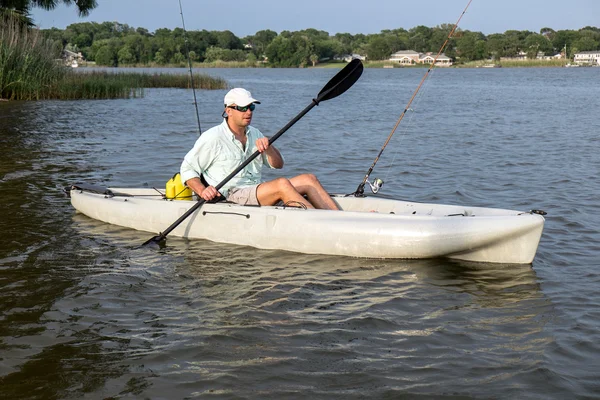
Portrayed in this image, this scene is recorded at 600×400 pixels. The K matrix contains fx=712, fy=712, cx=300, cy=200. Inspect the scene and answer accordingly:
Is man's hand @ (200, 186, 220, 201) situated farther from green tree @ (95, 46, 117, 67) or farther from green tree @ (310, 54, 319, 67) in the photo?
green tree @ (310, 54, 319, 67)

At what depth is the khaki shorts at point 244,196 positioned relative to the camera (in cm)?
655

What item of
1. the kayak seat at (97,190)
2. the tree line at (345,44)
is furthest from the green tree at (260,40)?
the kayak seat at (97,190)

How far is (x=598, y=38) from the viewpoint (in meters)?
138

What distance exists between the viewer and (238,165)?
21.4ft

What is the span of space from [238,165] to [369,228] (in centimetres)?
136

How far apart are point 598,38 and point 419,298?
147904 mm

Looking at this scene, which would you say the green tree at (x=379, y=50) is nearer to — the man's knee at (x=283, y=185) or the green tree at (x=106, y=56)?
the green tree at (x=106, y=56)

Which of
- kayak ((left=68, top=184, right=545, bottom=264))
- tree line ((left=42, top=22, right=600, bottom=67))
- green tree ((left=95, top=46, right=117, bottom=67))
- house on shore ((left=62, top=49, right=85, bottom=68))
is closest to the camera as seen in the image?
kayak ((left=68, top=184, right=545, bottom=264))

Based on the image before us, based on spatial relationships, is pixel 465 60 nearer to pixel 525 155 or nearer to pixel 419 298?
pixel 525 155

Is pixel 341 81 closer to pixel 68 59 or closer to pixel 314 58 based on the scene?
Answer: pixel 68 59

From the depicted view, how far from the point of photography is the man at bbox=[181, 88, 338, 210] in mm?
6348

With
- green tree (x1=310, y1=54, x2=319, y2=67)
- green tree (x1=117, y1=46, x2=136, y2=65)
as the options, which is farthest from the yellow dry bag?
green tree (x1=310, y1=54, x2=319, y2=67)

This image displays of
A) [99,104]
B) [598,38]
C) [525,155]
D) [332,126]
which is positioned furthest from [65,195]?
[598,38]

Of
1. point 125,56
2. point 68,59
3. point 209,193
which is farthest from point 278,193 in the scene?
point 125,56
